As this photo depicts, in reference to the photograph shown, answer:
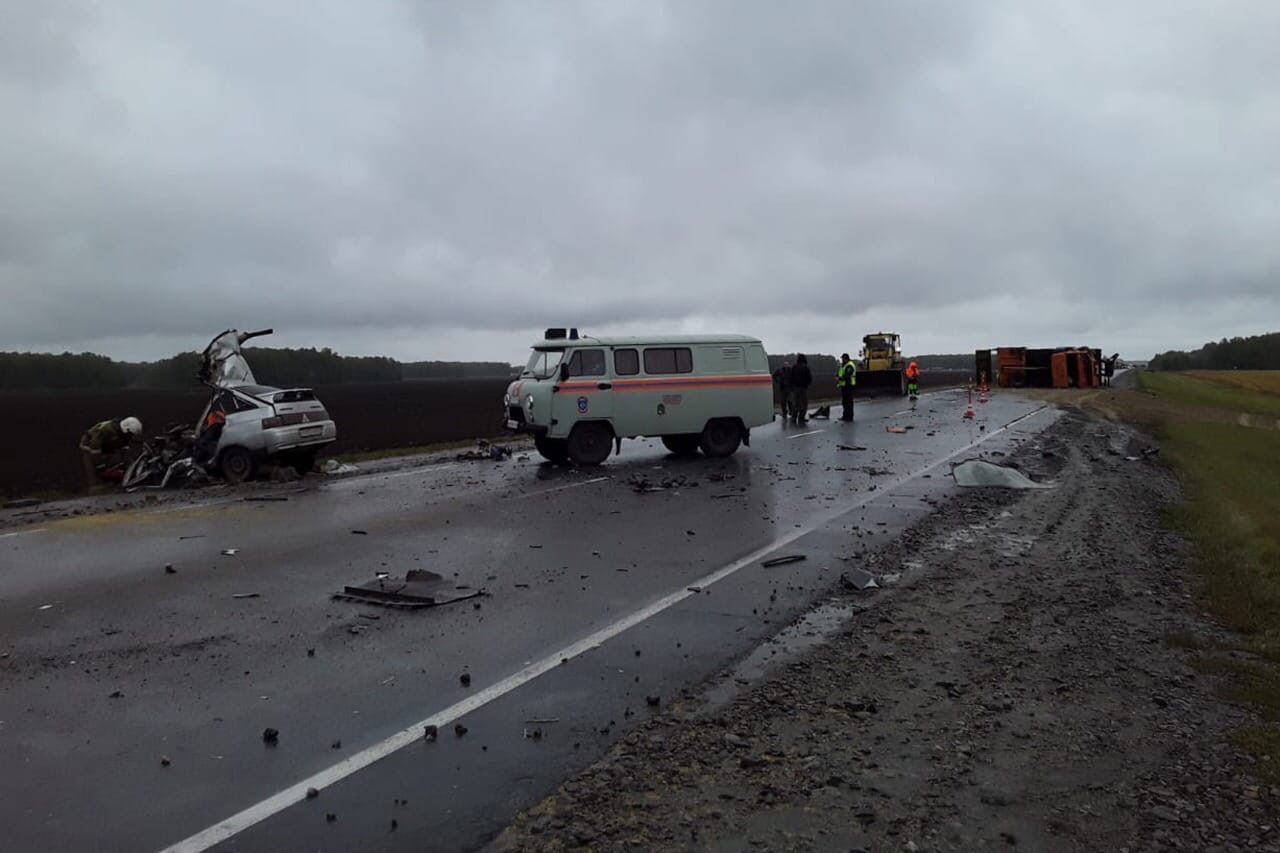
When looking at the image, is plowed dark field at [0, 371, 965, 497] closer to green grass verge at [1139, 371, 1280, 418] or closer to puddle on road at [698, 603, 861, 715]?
puddle on road at [698, 603, 861, 715]

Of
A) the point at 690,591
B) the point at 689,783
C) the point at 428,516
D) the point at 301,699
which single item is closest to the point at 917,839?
the point at 689,783

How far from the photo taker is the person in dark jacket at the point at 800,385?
2841 cm

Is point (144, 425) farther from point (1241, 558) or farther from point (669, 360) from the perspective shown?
point (1241, 558)

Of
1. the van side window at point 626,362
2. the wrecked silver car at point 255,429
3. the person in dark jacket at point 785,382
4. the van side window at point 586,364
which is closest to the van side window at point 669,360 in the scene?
the van side window at point 626,362

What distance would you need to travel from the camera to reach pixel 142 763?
4.74m

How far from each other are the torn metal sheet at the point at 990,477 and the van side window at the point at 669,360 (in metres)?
5.52

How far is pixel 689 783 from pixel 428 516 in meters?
8.48

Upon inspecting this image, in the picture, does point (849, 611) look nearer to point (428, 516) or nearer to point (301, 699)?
point (301, 699)

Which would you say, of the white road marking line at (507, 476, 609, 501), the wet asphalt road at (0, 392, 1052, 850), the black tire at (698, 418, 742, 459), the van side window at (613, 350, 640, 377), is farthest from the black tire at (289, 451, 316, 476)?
the black tire at (698, 418, 742, 459)

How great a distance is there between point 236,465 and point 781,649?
1283 cm

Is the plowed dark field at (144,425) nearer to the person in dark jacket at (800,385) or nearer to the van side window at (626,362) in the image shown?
the person in dark jacket at (800,385)

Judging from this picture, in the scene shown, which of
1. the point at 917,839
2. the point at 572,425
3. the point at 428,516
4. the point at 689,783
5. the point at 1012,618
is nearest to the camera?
the point at 917,839

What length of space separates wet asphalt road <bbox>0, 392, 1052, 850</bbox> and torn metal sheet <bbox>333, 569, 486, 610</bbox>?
8.1 inches

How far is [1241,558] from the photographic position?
9.25 m
